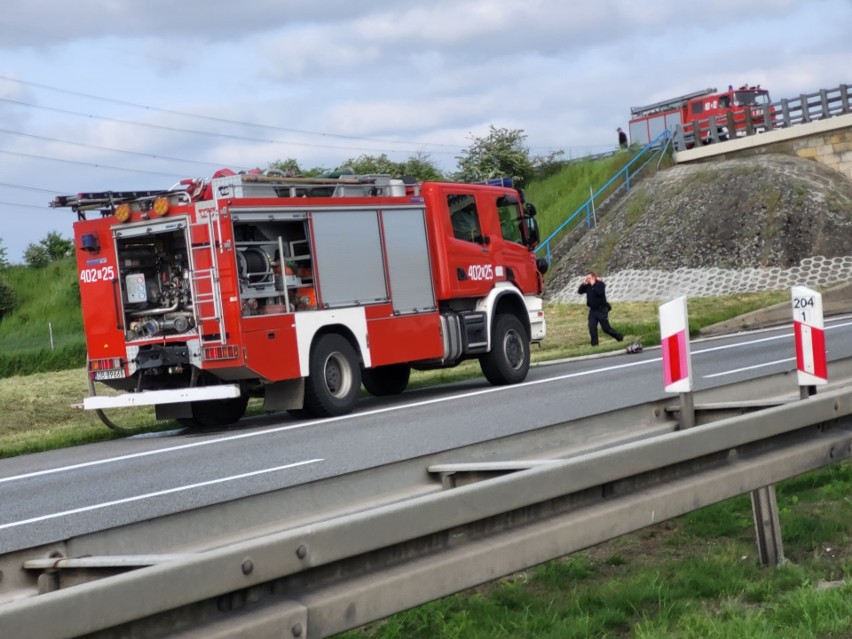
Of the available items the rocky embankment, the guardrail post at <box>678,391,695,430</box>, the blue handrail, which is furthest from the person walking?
the guardrail post at <box>678,391,695,430</box>

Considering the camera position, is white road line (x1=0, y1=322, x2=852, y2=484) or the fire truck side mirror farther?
the fire truck side mirror

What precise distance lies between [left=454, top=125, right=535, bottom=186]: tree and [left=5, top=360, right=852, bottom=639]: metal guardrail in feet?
161

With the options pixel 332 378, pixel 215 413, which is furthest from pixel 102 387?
pixel 332 378

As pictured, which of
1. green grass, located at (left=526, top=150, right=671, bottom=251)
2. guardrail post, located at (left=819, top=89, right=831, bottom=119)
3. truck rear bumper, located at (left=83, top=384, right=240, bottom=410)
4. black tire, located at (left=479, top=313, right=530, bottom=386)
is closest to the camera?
truck rear bumper, located at (left=83, top=384, right=240, bottom=410)

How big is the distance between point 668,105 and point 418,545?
5351 centimetres

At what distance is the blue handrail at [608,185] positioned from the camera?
4653 cm

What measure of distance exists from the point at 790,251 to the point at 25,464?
27.8 meters

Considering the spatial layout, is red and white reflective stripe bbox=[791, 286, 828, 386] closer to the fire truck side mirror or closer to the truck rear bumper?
the truck rear bumper

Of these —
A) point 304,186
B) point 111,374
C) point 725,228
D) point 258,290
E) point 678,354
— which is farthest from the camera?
point 725,228

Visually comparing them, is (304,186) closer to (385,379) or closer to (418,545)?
(385,379)

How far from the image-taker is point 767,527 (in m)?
6.19

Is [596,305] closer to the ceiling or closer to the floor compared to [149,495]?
closer to the ceiling

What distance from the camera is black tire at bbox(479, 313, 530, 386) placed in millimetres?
19156

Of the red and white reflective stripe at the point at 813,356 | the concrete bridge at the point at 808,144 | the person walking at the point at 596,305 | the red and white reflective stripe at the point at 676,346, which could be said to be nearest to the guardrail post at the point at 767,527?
the red and white reflective stripe at the point at 676,346
